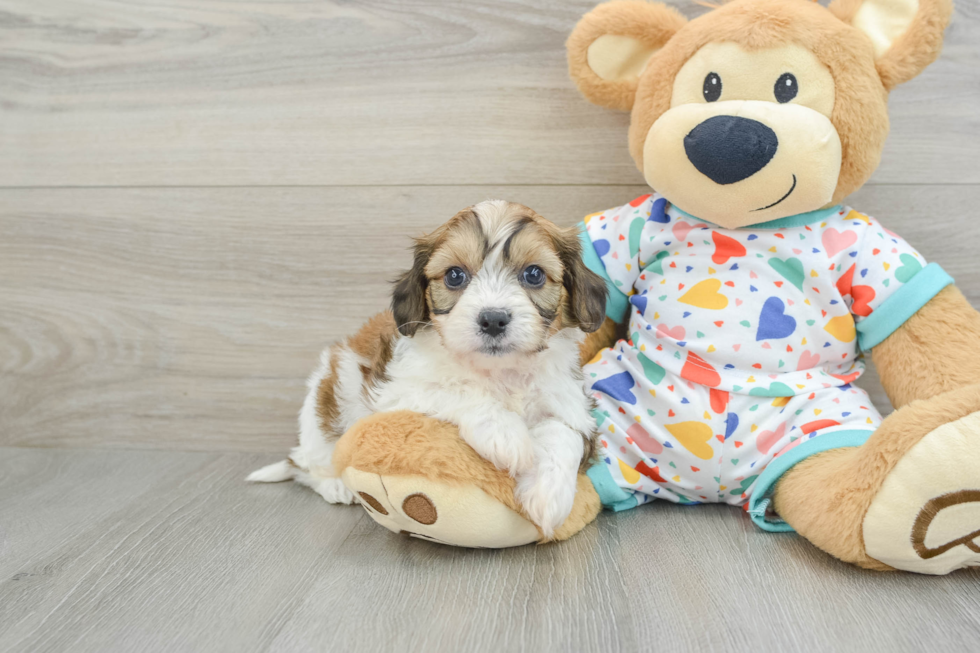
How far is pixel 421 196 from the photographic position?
1.98 meters

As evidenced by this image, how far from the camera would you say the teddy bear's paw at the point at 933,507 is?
A: 45.4 inches

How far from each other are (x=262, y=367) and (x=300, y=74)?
0.87m

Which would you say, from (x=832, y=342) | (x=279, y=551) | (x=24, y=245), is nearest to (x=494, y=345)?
(x=279, y=551)

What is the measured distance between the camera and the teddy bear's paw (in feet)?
3.79

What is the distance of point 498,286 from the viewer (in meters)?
1.34

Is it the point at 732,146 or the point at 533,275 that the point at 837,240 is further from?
the point at 533,275

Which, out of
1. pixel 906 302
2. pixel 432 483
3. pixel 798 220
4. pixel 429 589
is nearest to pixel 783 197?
pixel 798 220

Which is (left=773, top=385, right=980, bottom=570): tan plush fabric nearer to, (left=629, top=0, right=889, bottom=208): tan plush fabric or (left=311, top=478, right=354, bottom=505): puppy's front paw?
(left=629, top=0, right=889, bottom=208): tan plush fabric

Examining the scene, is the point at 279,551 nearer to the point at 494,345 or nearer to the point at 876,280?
the point at 494,345

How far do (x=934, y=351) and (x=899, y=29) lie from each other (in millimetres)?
684

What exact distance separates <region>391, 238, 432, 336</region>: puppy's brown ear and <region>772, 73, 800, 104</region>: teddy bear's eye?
79cm

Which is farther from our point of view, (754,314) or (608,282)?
(608,282)

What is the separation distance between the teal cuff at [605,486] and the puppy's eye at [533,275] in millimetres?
465

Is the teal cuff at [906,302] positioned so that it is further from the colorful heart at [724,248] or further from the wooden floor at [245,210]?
the wooden floor at [245,210]
